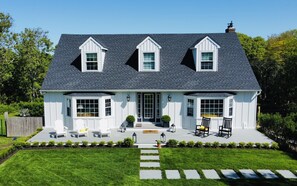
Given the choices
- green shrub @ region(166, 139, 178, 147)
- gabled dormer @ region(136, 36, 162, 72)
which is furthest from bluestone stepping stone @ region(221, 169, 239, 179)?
gabled dormer @ region(136, 36, 162, 72)

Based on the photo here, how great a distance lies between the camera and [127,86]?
61.3 ft

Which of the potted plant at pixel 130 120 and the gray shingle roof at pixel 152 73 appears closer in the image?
the potted plant at pixel 130 120

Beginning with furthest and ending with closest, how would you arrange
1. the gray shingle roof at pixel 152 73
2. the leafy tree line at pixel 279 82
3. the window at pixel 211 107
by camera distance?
the leafy tree line at pixel 279 82, the gray shingle roof at pixel 152 73, the window at pixel 211 107

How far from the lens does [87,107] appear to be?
17.9 m

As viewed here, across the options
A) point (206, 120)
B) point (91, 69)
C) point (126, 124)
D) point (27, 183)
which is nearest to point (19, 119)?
point (91, 69)

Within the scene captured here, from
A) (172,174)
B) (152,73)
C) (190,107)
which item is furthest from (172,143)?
(152,73)

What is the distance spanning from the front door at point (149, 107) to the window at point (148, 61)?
2.35 metres

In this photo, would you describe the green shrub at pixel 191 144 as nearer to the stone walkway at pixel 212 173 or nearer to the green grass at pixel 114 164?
the green grass at pixel 114 164

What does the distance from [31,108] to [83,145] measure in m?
13.6

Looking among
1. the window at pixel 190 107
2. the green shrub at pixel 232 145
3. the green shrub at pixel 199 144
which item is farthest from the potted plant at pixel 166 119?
the green shrub at pixel 232 145

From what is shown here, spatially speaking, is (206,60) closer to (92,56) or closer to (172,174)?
(92,56)

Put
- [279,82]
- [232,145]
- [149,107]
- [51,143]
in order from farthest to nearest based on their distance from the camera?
[279,82] < [149,107] < [51,143] < [232,145]

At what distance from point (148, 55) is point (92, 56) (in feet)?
15.3

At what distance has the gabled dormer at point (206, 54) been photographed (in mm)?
19453
